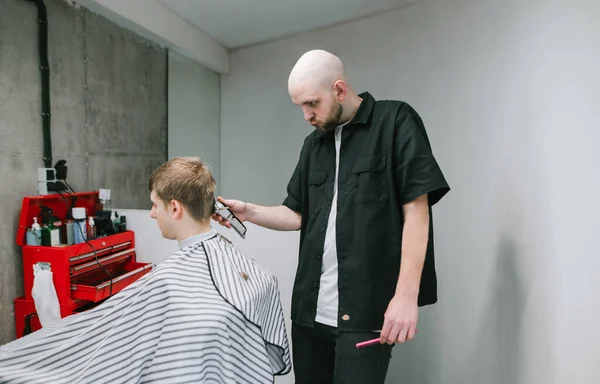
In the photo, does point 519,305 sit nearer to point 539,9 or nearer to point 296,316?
point 296,316

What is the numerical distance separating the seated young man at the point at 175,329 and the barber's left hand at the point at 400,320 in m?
0.43

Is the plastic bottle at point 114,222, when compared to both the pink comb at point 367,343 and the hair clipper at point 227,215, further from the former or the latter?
the pink comb at point 367,343

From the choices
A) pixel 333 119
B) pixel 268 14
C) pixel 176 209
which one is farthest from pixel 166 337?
pixel 268 14

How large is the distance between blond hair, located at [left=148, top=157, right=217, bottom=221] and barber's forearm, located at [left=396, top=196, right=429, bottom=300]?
714 mm

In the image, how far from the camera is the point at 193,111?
3400mm

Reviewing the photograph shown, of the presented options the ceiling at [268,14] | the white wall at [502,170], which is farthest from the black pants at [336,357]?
the ceiling at [268,14]

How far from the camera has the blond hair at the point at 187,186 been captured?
135cm

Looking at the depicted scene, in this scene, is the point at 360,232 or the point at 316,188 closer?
the point at 360,232

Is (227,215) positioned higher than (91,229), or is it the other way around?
(227,215)

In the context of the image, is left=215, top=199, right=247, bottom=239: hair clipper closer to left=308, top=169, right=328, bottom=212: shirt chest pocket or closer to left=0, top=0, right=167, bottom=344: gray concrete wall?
left=308, top=169, right=328, bottom=212: shirt chest pocket

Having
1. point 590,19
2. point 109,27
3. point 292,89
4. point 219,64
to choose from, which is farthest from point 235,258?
point 219,64

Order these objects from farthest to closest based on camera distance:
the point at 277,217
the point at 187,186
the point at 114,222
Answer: the point at 114,222
the point at 277,217
the point at 187,186

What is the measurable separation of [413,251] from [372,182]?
25cm

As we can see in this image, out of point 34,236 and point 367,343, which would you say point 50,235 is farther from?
point 367,343
